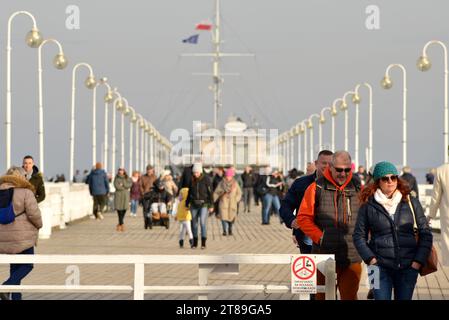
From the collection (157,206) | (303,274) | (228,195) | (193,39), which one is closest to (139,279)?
(303,274)

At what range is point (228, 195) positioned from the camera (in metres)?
28.2

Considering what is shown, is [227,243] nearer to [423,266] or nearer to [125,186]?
[125,186]

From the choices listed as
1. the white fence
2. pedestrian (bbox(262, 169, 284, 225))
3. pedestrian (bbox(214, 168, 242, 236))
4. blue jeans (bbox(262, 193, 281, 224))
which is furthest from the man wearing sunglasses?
blue jeans (bbox(262, 193, 281, 224))

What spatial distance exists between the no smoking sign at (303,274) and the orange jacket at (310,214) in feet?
1.18

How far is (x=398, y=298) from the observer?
30.8 feet

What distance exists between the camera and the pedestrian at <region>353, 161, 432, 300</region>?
930cm

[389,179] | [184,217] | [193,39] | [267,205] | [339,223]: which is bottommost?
[267,205]

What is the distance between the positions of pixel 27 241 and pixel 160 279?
14.4 ft

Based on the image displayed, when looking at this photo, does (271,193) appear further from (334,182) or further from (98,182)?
(334,182)

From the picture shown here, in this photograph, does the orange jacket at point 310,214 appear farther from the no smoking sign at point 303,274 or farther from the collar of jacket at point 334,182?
the no smoking sign at point 303,274

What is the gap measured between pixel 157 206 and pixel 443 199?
21.4 m

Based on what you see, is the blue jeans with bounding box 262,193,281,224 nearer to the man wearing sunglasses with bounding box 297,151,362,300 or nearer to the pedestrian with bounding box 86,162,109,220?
the pedestrian with bounding box 86,162,109,220

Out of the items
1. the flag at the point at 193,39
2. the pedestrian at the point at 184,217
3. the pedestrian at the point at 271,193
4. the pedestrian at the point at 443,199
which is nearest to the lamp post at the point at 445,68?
the pedestrian at the point at 271,193
